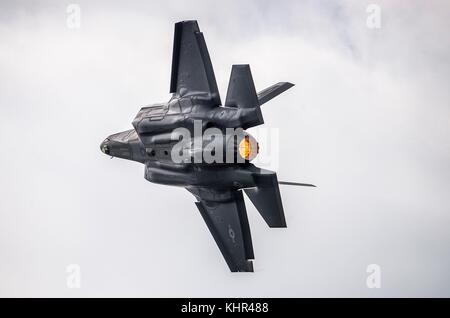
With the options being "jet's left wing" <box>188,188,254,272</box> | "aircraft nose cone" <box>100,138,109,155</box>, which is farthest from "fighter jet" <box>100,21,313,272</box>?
"aircraft nose cone" <box>100,138,109,155</box>

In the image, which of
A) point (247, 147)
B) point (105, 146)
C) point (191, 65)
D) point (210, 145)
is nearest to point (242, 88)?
point (247, 147)

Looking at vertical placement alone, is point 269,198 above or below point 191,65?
below

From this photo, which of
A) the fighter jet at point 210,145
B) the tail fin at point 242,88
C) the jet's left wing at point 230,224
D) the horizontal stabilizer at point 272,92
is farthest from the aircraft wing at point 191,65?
the jet's left wing at point 230,224

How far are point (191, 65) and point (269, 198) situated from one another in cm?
431

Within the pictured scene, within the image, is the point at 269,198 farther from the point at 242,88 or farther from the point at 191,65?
the point at 191,65

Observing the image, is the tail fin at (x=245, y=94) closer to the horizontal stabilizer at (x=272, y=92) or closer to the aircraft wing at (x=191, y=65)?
the aircraft wing at (x=191, y=65)

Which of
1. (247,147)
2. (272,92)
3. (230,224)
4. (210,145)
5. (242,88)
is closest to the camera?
(242,88)

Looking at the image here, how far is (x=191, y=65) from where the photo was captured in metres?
27.4

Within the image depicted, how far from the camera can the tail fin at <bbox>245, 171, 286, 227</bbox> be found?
25453 mm

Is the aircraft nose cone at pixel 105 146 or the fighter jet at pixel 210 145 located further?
the aircraft nose cone at pixel 105 146

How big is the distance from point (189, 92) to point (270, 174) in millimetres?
3443

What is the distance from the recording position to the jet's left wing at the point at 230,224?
2758 cm

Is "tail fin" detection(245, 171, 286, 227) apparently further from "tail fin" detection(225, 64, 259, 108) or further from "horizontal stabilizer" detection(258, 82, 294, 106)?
"horizontal stabilizer" detection(258, 82, 294, 106)

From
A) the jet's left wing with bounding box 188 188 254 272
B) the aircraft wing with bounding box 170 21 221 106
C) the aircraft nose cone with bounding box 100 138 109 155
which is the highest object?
the aircraft wing with bounding box 170 21 221 106
